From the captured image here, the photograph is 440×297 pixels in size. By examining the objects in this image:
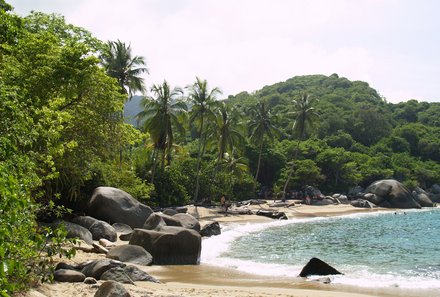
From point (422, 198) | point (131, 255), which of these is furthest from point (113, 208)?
point (422, 198)

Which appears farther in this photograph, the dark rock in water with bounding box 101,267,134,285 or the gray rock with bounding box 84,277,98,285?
the dark rock in water with bounding box 101,267,134,285

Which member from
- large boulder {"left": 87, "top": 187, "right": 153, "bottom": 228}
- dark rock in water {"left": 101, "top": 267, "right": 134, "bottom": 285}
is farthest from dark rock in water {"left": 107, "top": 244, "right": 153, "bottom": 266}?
large boulder {"left": 87, "top": 187, "right": 153, "bottom": 228}

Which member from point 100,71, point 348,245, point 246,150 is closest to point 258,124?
point 246,150

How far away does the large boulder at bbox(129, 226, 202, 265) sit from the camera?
1631cm

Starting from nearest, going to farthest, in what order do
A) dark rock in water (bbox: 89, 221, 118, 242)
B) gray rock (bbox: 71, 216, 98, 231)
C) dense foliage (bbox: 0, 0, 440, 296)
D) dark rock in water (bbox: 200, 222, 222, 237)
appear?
dense foliage (bbox: 0, 0, 440, 296) → dark rock in water (bbox: 89, 221, 118, 242) → gray rock (bbox: 71, 216, 98, 231) → dark rock in water (bbox: 200, 222, 222, 237)

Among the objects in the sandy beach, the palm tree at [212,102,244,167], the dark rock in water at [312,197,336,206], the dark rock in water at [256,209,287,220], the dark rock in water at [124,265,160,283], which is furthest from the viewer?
the dark rock in water at [312,197,336,206]

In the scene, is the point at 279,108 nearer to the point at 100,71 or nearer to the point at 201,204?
the point at 201,204

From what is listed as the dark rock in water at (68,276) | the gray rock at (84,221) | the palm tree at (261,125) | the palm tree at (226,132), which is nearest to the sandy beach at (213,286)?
the dark rock in water at (68,276)

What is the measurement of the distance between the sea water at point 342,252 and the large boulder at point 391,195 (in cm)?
2843

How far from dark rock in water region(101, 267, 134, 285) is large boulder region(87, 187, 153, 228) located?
33.3 feet

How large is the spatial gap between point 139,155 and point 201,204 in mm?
8340

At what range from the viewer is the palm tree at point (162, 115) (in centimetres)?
3962

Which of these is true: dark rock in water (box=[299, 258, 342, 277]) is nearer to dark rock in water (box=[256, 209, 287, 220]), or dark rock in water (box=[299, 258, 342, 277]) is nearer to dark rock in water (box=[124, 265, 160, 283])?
dark rock in water (box=[124, 265, 160, 283])

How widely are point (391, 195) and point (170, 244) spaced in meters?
50.4
